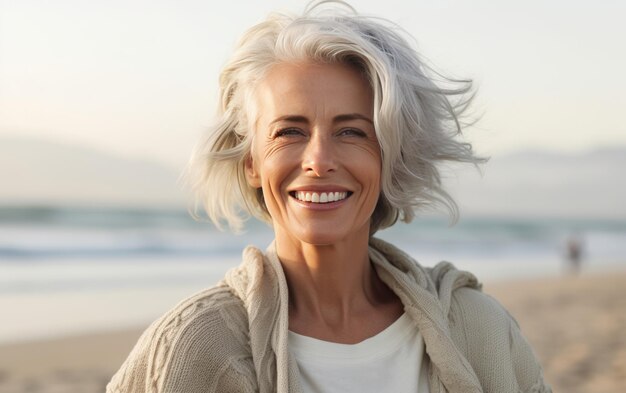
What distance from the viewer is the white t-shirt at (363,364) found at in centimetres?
249

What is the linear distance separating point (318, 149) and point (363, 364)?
0.60 m

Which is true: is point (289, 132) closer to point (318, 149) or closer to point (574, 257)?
point (318, 149)

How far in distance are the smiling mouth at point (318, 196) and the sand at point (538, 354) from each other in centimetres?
483

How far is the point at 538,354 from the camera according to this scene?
855 cm

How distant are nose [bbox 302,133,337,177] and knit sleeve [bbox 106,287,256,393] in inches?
16.7

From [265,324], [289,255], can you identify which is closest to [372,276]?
[289,255]

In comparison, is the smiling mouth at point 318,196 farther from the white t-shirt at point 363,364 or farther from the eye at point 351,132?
the white t-shirt at point 363,364

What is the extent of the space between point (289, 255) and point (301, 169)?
29cm

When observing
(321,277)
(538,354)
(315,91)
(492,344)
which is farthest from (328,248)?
(538,354)

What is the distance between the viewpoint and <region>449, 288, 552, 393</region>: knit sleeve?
Result: 8.73ft

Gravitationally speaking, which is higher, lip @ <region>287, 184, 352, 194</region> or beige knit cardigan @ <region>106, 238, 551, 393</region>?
lip @ <region>287, 184, 352, 194</region>

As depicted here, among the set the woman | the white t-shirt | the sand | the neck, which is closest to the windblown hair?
the woman

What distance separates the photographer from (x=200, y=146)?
275 cm

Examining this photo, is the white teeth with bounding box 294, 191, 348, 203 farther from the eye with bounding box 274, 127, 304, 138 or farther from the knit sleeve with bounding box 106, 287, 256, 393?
the knit sleeve with bounding box 106, 287, 256, 393
